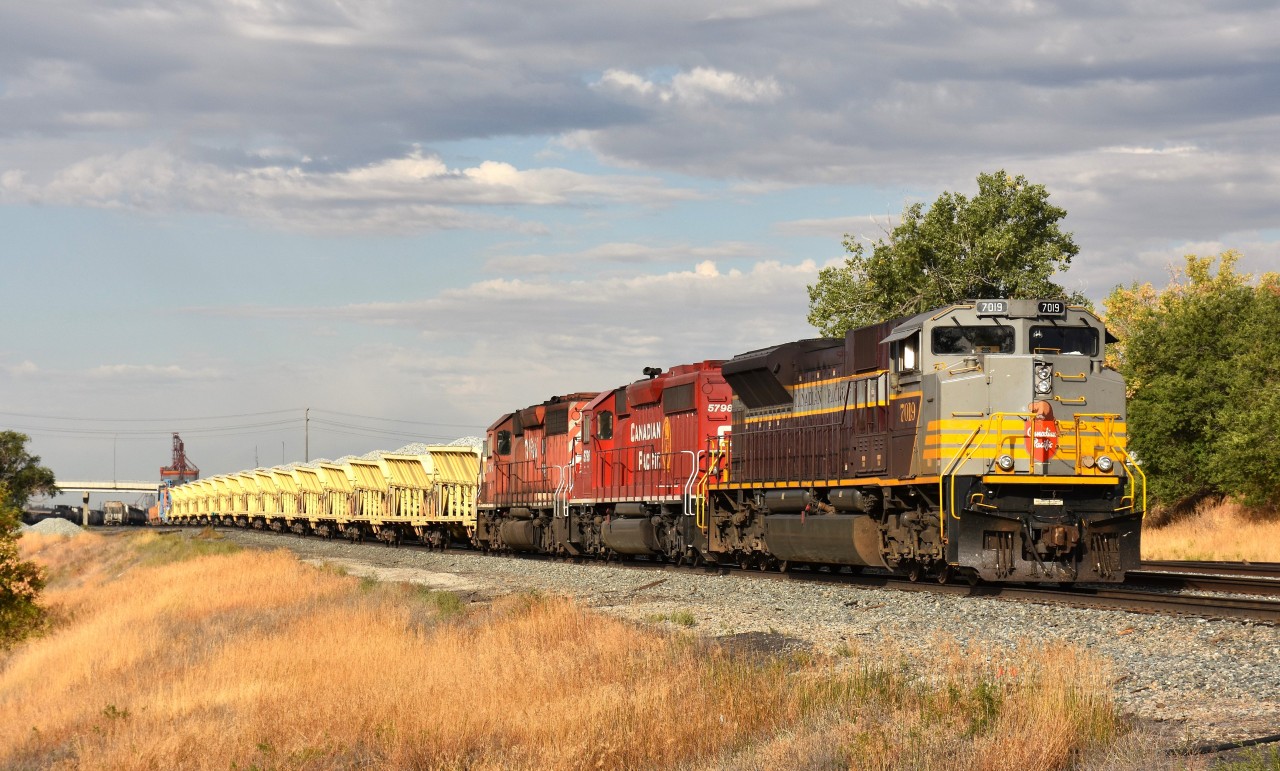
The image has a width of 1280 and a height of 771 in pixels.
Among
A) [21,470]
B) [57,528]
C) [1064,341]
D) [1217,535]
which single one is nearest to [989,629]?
[1064,341]

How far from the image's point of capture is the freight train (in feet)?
50.7

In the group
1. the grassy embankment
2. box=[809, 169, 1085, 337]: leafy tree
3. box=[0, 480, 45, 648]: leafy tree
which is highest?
box=[809, 169, 1085, 337]: leafy tree

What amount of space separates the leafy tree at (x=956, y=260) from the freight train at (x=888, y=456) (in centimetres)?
1514

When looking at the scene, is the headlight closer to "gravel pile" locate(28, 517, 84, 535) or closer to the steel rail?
the steel rail

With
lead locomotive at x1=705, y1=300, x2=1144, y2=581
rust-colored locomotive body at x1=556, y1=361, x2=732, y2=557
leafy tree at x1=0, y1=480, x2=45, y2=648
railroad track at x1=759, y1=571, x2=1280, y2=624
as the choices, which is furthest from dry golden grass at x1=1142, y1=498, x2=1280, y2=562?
leafy tree at x1=0, y1=480, x2=45, y2=648

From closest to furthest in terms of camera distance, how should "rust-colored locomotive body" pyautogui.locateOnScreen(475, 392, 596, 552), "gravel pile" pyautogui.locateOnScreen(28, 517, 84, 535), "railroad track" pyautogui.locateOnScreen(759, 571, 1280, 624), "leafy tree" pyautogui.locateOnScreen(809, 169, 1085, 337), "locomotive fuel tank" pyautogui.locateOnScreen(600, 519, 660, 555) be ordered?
1. "railroad track" pyautogui.locateOnScreen(759, 571, 1280, 624)
2. "locomotive fuel tank" pyautogui.locateOnScreen(600, 519, 660, 555)
3. "rust-colored locomotive body" pyautogui.locateOnScreen(475, 392, 596, 552)
4. "leafy tree" pyautogui.locateOnScreen(809, 169, 1085, 337)
5. "gravel pile" pyautogui.locateOnScreen(28, 517, 84, 535)

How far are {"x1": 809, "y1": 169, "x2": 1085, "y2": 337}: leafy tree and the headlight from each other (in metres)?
25.4

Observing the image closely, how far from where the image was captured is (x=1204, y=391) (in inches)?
1394

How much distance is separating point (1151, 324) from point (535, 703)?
33.0 meters

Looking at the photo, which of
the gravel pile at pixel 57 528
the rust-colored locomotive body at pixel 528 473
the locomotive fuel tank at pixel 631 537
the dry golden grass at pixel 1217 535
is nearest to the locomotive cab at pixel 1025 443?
the locomotive fuel tank at pixel 631 537

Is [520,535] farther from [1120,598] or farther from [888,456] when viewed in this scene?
[1120,598]

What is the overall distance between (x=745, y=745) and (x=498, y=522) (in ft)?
90.0

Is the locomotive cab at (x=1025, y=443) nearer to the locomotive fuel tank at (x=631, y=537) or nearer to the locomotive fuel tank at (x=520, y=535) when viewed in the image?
the locomotive fuel tank at (x=631, y=537)

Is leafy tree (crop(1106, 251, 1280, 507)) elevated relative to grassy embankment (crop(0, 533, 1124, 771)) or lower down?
elevated
